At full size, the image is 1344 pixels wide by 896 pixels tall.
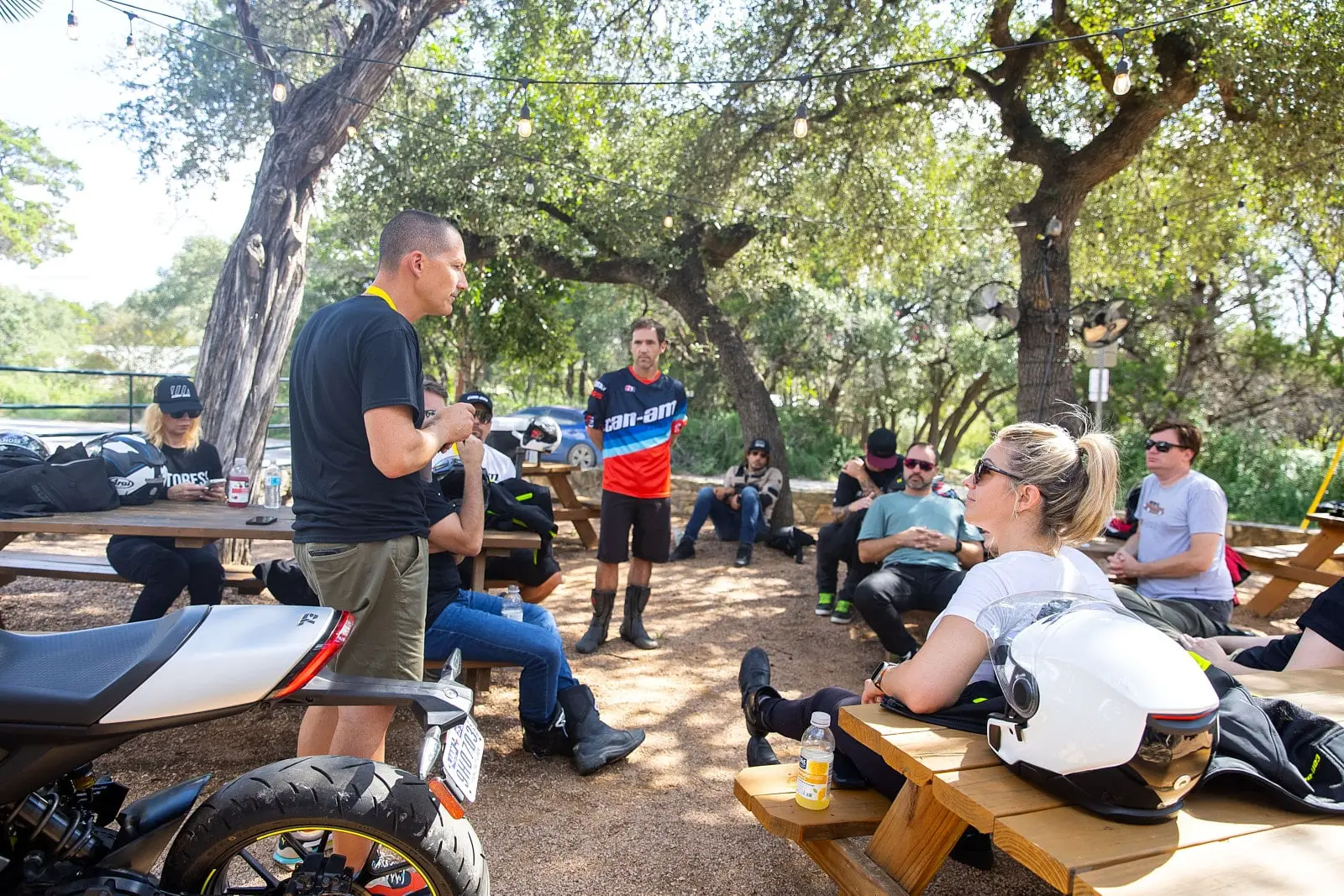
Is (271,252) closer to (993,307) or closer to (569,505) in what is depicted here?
(569,505)

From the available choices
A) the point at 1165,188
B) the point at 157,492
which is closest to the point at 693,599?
the point at 157,492

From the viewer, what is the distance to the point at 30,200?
32.0 m

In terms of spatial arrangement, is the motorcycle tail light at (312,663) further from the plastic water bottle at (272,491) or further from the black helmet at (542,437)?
the black helmet at (542,437)

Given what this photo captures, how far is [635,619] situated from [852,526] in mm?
1605

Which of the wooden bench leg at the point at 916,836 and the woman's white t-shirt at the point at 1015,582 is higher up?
the woman's white t-shirt at the point at 1015,582

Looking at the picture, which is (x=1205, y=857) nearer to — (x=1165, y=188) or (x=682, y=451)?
(x=1165, y=188)

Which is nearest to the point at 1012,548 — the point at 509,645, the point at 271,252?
the point at 509,645

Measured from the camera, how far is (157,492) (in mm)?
4438

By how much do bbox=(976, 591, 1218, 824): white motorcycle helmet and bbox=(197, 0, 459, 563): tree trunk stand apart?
246 inches

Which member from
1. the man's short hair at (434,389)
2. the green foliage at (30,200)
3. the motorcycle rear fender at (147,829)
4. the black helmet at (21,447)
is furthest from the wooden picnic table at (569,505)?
the green foliage at (30,200)

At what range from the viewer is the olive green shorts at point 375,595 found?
2.26 meters

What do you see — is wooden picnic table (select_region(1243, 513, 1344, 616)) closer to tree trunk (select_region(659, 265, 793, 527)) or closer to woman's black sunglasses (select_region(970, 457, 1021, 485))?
tree trunk (select_region(659, 265, 793, 527))

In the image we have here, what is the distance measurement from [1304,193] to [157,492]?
31.4ft

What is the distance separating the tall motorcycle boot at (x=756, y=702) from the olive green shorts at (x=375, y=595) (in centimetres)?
112
